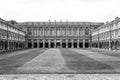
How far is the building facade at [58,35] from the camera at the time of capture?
8494 cm

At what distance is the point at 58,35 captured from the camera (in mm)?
86125

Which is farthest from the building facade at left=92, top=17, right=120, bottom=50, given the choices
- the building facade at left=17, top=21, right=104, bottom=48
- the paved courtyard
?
the paved courtyard

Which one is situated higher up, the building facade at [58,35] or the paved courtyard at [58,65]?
the building facade at [58,35]

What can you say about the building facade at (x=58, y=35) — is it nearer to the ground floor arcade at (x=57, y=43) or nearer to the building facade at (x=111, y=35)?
the ground floor arcade at (x=57, y=43)

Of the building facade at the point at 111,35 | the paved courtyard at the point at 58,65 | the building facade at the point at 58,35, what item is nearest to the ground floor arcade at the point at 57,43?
the building facade at the point at 58,35

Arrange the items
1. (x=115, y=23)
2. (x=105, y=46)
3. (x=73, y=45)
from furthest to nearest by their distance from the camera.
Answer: (x=73, y=45) < (x=105, y=46) < (x=115, y=23)

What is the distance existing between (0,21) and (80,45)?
52292 millimetres

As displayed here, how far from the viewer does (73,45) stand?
8400 cm

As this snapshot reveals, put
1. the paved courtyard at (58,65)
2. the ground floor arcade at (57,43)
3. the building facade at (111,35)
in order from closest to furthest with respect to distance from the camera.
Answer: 1. the paved courtyard at (58,65)
2. the building facade at (111,35)
3. the ground floor arcade at (57,43)

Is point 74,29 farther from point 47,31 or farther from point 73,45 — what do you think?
point 47,31

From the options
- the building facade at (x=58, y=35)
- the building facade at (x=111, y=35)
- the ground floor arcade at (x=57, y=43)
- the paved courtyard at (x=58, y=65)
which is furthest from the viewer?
the building facade at (x=58, y=35)

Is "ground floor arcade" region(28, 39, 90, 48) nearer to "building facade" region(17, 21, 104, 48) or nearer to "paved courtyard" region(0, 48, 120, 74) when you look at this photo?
"building facade" region(17, 21, 104, 48)

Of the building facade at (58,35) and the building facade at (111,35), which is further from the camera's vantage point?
the building facade at (58,35)

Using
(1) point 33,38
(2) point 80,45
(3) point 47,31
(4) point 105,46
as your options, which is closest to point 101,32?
(4) point 105,46
